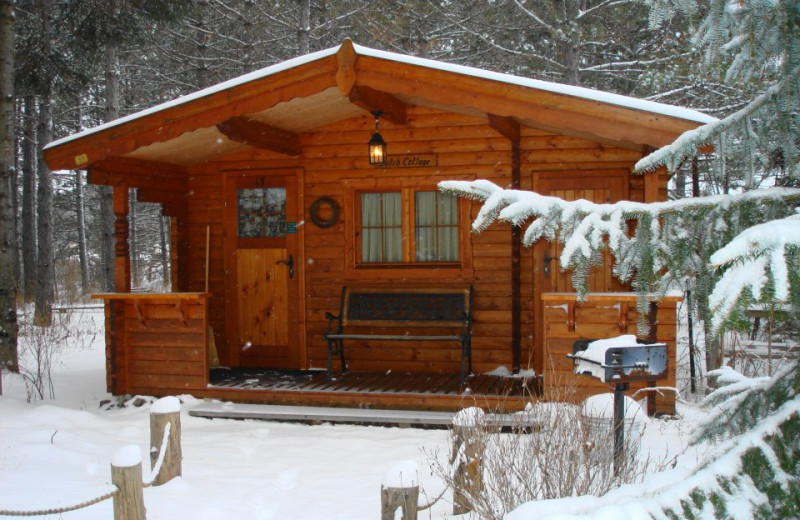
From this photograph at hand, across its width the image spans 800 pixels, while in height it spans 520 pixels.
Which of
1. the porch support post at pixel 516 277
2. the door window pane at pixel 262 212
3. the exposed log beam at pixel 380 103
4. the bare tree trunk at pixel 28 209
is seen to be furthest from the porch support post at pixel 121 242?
the bare tree trunk at pixel 28 209

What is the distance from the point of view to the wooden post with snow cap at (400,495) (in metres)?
3.26

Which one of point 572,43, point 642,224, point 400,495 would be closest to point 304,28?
point 572,43

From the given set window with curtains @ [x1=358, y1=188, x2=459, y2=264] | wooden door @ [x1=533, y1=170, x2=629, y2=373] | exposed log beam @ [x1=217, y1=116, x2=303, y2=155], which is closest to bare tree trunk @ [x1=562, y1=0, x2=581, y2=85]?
wooden door @ [x1=533, y1=170, x2=629, y2=373]

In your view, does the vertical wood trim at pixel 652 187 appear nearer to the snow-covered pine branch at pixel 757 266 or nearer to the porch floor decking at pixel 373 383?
the porch floor decking at pixel 373 383

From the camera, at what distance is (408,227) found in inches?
314

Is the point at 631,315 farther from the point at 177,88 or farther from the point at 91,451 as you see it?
the point at 177,88

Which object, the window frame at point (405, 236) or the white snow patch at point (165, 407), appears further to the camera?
the window frame at point (405, 236)

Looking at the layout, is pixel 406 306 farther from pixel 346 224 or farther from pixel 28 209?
pixel 28 209

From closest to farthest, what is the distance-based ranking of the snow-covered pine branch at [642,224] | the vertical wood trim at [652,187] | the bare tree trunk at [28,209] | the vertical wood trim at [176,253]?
the snow-covered pine branch at [642,224] → the vertical wood trim at [652,187] → the vertical wood trim at [176,253] → the bare tree trunk at [28,209]

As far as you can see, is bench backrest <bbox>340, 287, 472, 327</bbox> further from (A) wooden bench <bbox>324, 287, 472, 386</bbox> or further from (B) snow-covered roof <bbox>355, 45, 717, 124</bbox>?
(B) snow-covered roof <bbox>355, 45, 717, 124</bbox>

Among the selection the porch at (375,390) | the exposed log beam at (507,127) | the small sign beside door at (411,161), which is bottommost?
the porch at (375,390)

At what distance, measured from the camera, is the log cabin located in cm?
639

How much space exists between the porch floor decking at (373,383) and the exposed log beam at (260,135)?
2438 mm

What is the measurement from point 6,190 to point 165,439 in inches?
170
